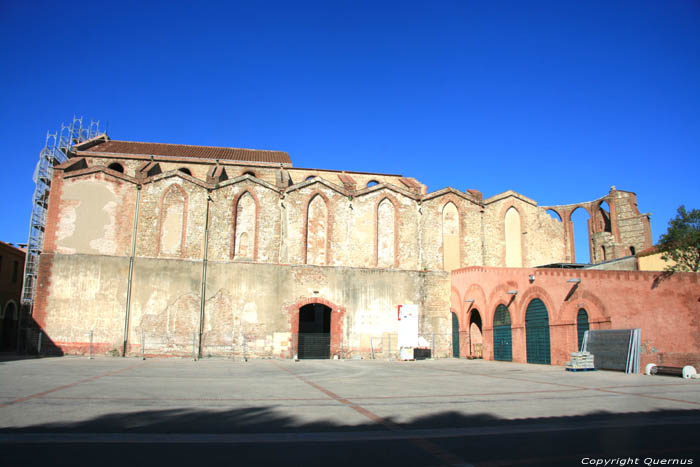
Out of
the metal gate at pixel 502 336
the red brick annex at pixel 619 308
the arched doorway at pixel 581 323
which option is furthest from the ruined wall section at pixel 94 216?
the arched doorway at pixel 581 323

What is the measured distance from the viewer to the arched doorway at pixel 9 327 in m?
37.4

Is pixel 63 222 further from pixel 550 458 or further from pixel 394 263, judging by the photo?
pixel 550 458

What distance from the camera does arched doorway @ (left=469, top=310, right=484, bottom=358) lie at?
2794 cm

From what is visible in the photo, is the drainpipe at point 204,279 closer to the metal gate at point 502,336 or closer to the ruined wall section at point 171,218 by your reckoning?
the ruined wall section at point 171,218

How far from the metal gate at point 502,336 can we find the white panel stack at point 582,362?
6762mm

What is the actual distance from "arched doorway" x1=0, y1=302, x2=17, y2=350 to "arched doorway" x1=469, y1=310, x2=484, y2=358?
1301 inches

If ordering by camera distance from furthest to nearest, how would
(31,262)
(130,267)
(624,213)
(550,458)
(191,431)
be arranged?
1. (624,213)
2. (31,262)
3. (130,267)
4. (191,431)
5. (550,458)

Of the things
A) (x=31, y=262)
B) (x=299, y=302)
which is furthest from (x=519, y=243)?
(x=31, y=262)

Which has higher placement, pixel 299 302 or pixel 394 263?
pixel 394 263

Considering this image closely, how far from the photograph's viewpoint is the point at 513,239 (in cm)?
3309

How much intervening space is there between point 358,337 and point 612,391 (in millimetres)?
18214

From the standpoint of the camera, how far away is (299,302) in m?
28.7

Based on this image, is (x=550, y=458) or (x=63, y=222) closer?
(x=550, y=458)

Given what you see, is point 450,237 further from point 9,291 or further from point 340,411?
point 9,291
